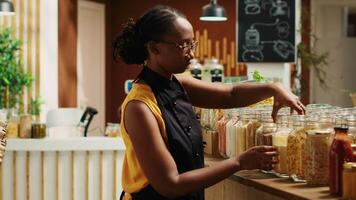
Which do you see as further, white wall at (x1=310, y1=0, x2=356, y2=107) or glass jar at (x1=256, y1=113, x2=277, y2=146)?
white wall at (x1=310, y1=0, x2=356, y2=107)

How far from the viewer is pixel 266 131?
2.13m

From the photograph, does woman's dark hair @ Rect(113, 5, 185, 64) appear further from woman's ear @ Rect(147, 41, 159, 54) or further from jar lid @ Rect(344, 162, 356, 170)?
jar lid @ Rect(344, 162, 356, 170)

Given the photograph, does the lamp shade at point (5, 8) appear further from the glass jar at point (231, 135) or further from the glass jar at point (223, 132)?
the glass jar at point (231, 135)

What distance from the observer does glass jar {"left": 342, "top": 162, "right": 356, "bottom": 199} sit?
168cm

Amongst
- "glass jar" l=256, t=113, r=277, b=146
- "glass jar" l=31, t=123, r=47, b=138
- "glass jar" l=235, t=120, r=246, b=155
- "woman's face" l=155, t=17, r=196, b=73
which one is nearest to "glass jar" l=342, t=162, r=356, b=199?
"glass jar" l=256, t=113, r=277, b=146

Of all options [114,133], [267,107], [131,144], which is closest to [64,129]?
[114,133]

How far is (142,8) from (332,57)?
2.77 meters

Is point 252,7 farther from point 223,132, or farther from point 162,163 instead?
point 162,163

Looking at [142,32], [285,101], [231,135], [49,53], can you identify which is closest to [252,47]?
[49,53]

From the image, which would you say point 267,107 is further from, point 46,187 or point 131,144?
point 46,187

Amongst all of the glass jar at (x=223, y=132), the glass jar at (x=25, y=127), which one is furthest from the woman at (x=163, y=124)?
the glass jar at (x=25, y=127)

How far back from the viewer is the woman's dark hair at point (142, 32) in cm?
188

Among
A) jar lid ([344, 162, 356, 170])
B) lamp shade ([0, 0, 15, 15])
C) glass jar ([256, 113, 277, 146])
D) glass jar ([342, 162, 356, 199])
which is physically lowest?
glass jar ([342, 162, 356, 199])

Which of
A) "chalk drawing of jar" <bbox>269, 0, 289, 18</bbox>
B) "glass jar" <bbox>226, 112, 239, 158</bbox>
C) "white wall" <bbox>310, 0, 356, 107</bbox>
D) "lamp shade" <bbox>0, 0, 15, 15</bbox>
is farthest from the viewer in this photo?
"white wall" <bbox>310, 0, 356, 107</bbox>
